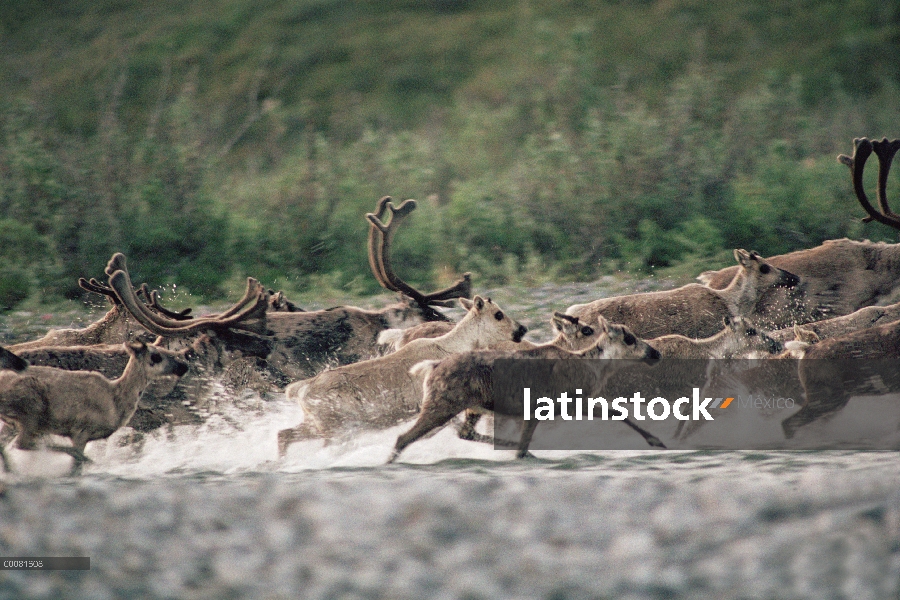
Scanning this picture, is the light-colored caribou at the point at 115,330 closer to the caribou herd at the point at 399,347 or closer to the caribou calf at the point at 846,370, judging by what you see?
the caribou herd at the point at 399,347

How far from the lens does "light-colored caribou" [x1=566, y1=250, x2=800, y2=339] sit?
23.0ft

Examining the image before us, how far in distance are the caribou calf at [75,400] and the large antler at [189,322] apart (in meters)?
0.46

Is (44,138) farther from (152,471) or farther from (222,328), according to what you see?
(152,471)

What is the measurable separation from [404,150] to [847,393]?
7.63 meters

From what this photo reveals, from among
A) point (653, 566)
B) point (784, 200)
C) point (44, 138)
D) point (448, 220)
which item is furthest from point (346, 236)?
point (653, 566)

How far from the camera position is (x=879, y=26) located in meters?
24.2

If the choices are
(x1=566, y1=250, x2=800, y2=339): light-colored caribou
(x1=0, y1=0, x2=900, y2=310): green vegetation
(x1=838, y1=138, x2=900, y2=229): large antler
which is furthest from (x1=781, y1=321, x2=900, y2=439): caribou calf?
(x1=0, y1=0, x2=900, y2=310): green vegetation

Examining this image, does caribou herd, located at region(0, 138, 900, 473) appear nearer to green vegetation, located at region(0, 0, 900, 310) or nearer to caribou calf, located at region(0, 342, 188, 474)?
caribou calf, located at region(0, 342, 188, 474)

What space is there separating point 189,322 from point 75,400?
1.09 metres

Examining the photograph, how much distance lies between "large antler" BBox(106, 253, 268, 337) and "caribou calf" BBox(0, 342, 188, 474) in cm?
46

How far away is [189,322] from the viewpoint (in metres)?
6.86

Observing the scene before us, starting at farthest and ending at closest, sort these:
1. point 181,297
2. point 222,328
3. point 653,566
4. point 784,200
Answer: point 784,200 < point 181,297 < point 222,328 < point 653,566

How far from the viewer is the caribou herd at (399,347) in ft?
19.4

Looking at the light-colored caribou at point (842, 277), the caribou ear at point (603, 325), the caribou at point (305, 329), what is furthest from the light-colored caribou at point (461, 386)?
the light-colored caribou at point (842, 277)
